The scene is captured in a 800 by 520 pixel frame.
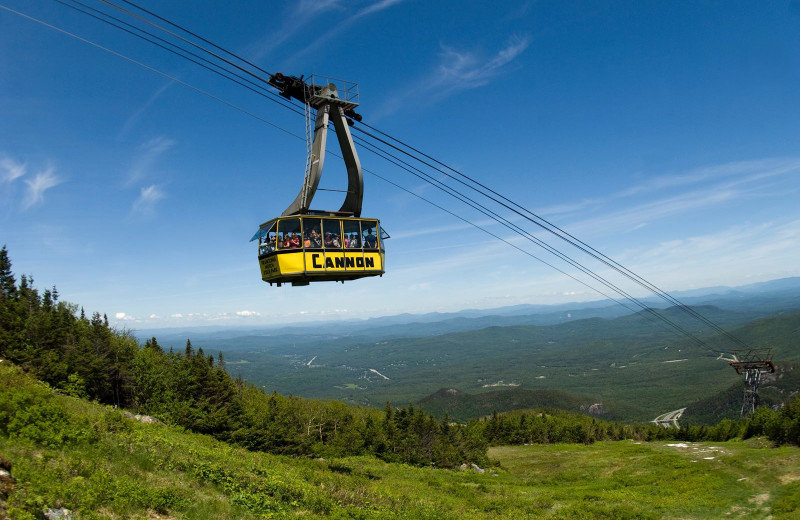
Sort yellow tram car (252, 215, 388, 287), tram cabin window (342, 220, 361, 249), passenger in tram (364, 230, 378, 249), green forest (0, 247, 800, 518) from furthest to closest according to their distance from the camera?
1. green forest (0, 247, 800, 518)
2. passenger in tram (364, 230, 378, 249)
3. tram cabin window (342, 220, 361, 249)
4. yellow tram car (252, 215, 388, 287)

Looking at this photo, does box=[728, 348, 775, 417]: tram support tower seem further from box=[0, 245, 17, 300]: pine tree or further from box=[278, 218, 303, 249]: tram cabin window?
box=[0, 245, 17, 300]: pine tree

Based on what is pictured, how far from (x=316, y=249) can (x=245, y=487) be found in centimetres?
1074

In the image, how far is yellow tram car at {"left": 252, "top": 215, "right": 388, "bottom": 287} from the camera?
20.0m

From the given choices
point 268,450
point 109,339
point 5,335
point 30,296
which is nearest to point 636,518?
point 268,450

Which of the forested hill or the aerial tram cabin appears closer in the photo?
the aerial tram cabin

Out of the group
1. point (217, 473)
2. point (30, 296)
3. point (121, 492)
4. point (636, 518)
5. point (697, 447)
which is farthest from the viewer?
point (30, 296)

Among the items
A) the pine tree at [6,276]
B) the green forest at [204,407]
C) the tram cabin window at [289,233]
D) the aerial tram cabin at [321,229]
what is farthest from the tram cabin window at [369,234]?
the pine tree at [6,276]

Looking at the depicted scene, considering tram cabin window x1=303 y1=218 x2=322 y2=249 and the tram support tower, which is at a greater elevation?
tram cabin window x1=303 y1=218 x2=322 y2=249

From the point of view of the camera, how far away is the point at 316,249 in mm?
20453

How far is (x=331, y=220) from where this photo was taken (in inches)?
842

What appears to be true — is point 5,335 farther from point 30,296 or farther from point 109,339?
point 30,296

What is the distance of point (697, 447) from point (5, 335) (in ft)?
310

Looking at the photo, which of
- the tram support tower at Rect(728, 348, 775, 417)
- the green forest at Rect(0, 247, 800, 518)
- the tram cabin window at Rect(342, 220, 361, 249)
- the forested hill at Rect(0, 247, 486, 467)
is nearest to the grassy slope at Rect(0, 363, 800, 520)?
the tram cabin window at Rect(342, 220, 361, 249)

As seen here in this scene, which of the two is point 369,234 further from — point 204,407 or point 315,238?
point 204,407
